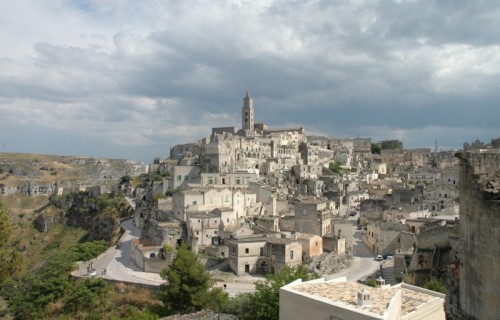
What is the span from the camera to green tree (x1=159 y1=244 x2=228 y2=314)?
92.4 ft

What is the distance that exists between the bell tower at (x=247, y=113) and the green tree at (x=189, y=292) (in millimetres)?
83519

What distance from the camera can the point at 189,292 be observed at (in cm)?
2839

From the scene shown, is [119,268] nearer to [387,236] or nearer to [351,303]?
[387,236]

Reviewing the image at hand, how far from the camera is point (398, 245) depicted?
40.8 metres

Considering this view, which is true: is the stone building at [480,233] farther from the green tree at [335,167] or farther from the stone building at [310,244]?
the green tree at [335,167]

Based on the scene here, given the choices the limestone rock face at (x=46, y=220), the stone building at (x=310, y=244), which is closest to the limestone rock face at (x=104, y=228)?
the limestone rock face at (x=46, y=220)

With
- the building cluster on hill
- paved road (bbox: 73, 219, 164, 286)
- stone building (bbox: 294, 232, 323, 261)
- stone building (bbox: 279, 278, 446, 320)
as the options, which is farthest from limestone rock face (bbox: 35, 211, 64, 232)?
stone building (bbox: 279, 278, 446, 320)

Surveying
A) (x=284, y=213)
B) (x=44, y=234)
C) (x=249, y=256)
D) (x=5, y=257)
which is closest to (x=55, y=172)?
(x=44, y=234)

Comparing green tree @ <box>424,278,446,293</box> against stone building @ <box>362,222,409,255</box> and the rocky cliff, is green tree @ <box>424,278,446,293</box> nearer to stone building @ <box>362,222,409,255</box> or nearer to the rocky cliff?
stone building @ <box>362,222,409,255</box>

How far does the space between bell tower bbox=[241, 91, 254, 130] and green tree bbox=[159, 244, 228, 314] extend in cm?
8352

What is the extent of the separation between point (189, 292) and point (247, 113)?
86.6 m

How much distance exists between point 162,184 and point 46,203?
4652 centimetres

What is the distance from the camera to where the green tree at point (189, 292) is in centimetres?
2816

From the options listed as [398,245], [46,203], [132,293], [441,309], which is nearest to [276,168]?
[398,245]
